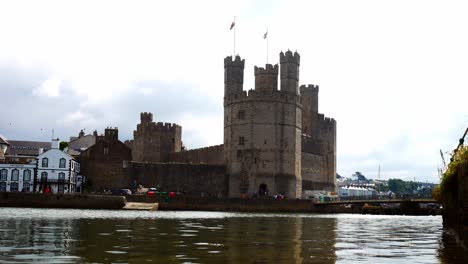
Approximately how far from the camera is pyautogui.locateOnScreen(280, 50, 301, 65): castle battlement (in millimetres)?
80000

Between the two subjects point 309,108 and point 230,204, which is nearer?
point 230,204

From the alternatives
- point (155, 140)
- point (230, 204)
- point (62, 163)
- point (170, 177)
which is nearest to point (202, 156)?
point (155, 140)

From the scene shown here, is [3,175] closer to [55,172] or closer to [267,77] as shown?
[55,172]

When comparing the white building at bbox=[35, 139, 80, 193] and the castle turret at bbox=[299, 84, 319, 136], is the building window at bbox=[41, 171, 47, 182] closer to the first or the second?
the white building at bbox=[35, 139, 80, 193]

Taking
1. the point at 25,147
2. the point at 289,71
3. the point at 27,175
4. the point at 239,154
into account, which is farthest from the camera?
the point at 25,147

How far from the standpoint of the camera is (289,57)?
80062mm

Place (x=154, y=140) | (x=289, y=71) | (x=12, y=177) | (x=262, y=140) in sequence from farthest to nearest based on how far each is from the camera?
1. (x=154, y=140)
2. (x=289, y=71)
3. (x=262, y=140)
4. (x=12, y=177)

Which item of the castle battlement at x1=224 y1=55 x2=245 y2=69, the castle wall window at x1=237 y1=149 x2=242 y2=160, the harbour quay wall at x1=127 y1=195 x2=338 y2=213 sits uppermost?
the castle battlement at x1=224 y1=55 x2=245 y2=69

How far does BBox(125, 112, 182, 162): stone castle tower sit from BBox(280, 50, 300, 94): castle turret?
54.2 ft

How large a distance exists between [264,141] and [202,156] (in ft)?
39.9

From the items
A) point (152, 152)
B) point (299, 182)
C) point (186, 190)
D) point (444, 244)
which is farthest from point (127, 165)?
point (444, 244)

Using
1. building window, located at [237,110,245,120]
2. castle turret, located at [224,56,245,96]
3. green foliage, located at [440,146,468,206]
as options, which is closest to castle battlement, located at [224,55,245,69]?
castle turret, located at [224,56,245,96]

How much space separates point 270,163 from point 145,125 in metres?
20.6

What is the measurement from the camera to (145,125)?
84.4m
